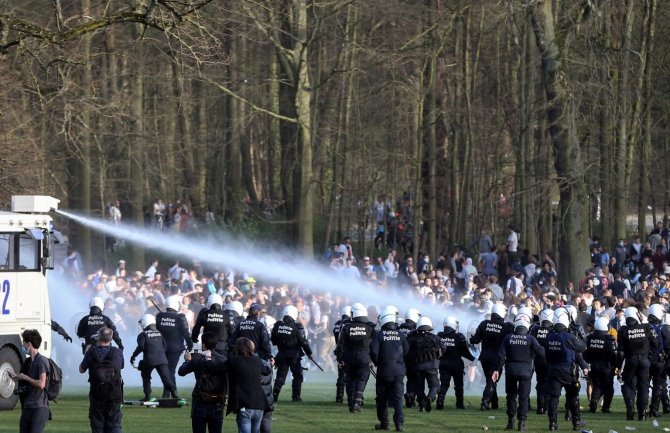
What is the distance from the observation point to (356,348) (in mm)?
21297

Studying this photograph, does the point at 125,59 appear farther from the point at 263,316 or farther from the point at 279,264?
the point at 263,316

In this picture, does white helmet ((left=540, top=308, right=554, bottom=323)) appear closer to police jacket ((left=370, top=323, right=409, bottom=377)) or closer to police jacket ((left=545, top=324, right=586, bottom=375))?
police jacket ((left=545, top=324, right=586, bottom=375))

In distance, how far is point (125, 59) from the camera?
35906mm

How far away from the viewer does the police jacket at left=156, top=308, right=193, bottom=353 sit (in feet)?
75.9

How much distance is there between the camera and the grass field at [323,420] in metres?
19.4

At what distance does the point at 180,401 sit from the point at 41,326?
265cm

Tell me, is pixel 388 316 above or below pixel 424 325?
above

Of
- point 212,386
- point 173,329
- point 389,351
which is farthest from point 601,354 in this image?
point 212,386

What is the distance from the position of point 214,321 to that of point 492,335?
4.58 metres

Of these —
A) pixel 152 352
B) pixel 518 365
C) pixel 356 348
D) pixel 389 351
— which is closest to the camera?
pixel 389 351

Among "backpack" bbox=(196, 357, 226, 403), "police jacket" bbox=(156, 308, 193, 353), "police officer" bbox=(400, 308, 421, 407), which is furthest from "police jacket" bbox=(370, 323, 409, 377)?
"backpack" bbox=(196, 357, 226, 403)

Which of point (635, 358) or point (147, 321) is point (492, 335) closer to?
point (635, 358)

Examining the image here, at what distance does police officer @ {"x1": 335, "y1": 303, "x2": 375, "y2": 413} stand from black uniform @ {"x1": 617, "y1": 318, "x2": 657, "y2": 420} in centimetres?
405

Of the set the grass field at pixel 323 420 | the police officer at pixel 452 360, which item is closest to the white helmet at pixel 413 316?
the police officer at pixel 452 360
